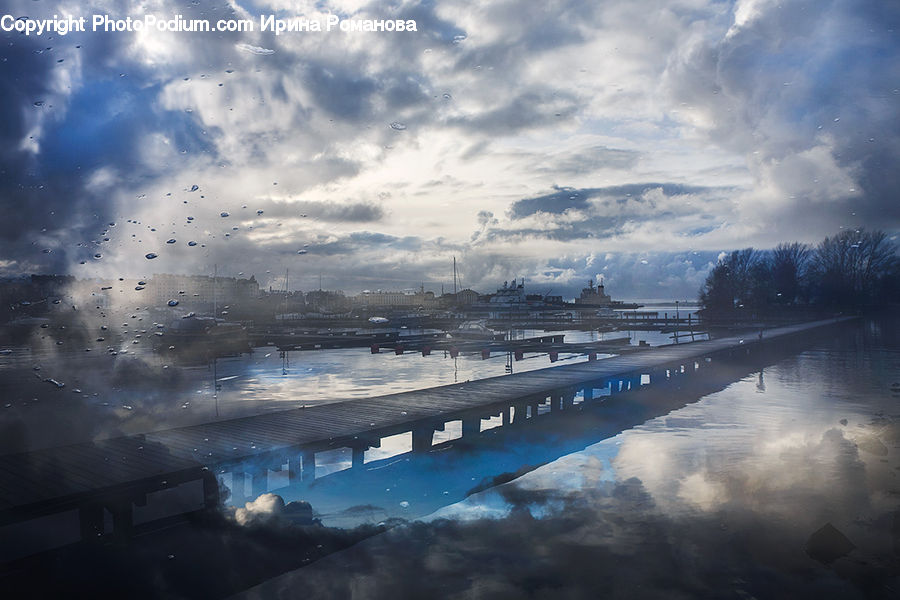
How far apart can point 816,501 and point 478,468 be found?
667 centimetres

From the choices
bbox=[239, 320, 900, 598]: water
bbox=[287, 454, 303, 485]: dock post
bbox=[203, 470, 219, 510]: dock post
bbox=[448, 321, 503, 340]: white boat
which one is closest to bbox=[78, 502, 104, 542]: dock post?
bbox=[203, 470, 219, 510]: dock post

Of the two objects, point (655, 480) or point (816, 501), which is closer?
point (816, 501)

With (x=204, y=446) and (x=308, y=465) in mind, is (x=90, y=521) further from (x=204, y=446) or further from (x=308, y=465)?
(x=308, y=465)

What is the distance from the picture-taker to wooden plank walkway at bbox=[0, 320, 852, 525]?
757 centimetres

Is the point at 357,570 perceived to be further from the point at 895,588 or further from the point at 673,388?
the point at 673,388

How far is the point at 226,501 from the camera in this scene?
9.91m

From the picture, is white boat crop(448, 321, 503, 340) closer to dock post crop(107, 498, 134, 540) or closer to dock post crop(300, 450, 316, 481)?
dock post crop(300, 450, 316, 481)

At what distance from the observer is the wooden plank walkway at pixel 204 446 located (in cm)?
757

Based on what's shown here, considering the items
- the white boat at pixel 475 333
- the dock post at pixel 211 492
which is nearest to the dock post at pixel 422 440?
the dock post at pixel 211 492

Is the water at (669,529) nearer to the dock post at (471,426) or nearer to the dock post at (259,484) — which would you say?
the dock post at (471,426)

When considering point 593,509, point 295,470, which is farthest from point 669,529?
point 295,470

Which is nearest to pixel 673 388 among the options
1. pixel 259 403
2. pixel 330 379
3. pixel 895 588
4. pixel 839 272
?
pixel 330 379

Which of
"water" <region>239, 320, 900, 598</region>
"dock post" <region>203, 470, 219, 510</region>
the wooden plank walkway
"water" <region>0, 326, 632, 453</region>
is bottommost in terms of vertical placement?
"water" <region>239, 320, 900, 598</region>

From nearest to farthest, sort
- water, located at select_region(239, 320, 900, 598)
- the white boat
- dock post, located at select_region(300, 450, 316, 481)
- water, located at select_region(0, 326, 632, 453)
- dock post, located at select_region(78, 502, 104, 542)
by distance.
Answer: water, located at select_region(239, 320, 900, 598) → dock post, located at select_region(78, 502, 104, 542) → dock post, located at select_region(300, 450, 316, 481) → water, located at select_region(0, 326, 632, 453) → the white boat
